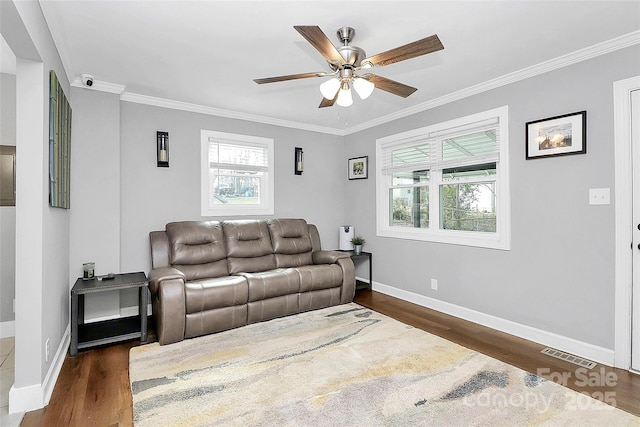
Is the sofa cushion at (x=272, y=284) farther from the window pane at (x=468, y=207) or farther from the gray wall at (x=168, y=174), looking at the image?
the window pane at (x=468, y=207)

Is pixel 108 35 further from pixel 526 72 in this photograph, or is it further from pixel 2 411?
pixel 526 72

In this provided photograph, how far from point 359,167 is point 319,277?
203 centimetres

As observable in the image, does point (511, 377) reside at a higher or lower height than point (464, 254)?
lower

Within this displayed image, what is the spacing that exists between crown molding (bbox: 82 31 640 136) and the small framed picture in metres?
0.46

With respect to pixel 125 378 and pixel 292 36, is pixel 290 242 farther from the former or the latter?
pixel 292 36

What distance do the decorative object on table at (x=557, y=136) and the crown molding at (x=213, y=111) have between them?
2.89 meters

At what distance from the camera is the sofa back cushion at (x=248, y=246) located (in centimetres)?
395

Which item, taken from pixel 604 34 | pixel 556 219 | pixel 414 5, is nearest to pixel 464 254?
pixel 556 219

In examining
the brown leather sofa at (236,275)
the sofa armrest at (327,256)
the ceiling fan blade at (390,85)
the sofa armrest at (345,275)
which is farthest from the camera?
the sofa armrest at (327,256)

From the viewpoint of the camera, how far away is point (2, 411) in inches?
78.2

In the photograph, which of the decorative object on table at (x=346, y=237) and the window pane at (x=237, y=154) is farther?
the decorative object on table at (x=346, y=237)

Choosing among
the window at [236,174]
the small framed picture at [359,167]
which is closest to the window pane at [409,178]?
the small framed picture at [359,167]

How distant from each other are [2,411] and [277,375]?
1639mm

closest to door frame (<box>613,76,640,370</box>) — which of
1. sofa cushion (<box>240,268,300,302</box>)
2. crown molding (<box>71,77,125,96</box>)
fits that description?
sofa cushion (<box>240,268,300,302</box>)
